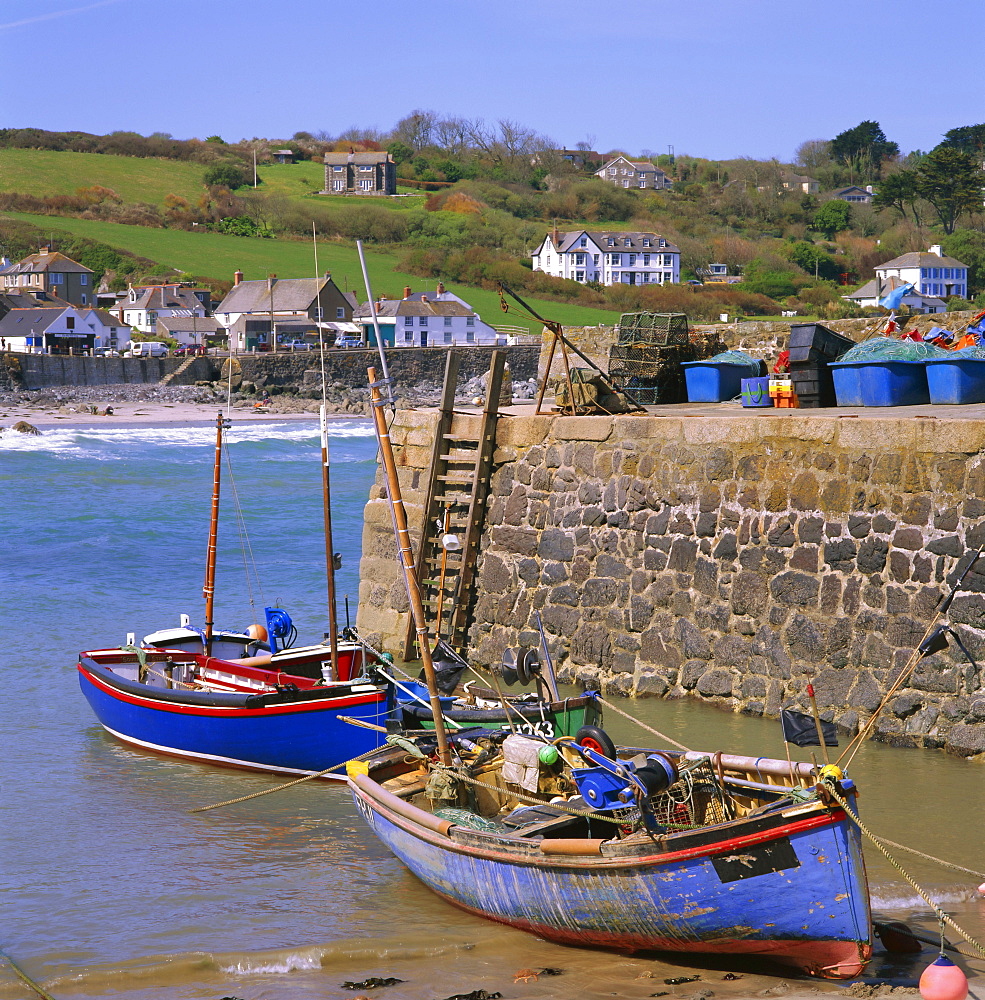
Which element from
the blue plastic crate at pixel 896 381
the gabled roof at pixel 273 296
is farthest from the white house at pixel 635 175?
the blue plastic crate at pixel 896 381

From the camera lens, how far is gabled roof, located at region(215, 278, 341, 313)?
8994 cm

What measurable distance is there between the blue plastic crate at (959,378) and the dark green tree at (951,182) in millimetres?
62002

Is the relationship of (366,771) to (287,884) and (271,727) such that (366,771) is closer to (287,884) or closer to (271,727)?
(287,884)

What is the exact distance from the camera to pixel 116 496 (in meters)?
36.4

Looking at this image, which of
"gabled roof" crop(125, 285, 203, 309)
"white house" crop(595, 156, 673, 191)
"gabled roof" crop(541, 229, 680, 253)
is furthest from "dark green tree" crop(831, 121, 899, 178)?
"gabled roof" crop(125, 285, 203, 309)

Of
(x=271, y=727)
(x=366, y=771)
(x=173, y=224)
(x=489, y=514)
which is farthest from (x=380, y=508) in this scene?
(x=173, y=224)

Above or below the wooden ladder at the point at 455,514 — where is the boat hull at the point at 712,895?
below

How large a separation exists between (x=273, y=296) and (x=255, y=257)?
55.8ft

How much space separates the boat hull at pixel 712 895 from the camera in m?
6.02

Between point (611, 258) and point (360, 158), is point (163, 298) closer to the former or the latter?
point (611, 258)

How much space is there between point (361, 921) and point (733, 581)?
16.6ft

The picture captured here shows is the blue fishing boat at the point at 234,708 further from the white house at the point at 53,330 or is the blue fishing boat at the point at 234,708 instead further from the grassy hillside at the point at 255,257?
the grassy hillside at the point at 255,257

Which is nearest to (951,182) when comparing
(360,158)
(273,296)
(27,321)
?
(273,296)

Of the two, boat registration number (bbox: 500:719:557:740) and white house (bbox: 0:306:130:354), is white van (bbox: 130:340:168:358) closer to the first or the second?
white house (bbox: 0:306:130:354)
